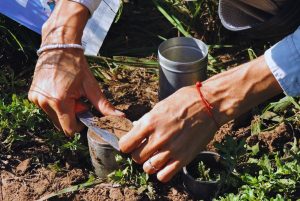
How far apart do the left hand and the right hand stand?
10.6 inches

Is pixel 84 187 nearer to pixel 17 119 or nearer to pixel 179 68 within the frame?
pixel 17 119

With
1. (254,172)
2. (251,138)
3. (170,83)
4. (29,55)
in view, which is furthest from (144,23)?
(254,172)

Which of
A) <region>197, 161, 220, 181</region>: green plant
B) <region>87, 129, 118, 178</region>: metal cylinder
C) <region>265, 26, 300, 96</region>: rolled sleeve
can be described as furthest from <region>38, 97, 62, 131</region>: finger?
<region>265, 26, 300, 96</region>: rolled sleeve

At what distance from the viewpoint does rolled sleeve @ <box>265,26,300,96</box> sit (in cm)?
176

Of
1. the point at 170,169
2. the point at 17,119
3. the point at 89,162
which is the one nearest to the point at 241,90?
the point at 170,169

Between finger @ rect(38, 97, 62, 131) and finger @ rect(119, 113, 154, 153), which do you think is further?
finger @ rect(38, 97, 62, 131)

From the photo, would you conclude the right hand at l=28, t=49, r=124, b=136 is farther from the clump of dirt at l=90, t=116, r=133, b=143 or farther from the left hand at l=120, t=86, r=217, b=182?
the left hand at l=120, t=86, r=217, b=182

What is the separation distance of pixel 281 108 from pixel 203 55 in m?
0.37

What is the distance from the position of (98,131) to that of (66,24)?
0.41 m

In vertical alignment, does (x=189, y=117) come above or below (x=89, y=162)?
above

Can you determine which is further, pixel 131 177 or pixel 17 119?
pixel 17 119

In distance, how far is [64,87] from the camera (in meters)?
2.00

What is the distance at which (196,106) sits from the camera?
1.81m

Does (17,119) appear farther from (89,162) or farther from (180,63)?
(180,63)
